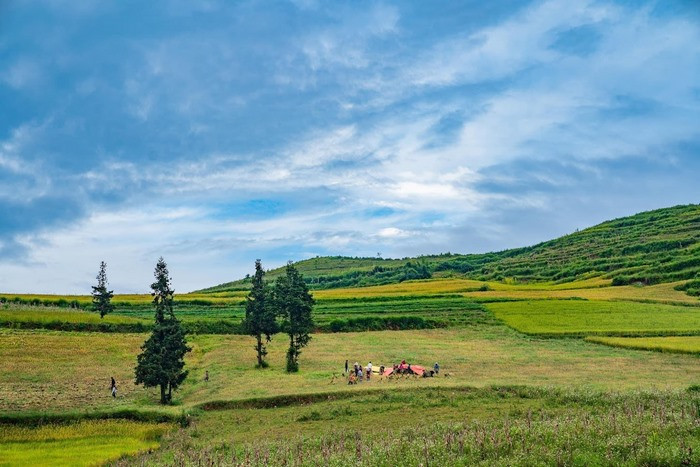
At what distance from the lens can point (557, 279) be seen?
16250 centimetres

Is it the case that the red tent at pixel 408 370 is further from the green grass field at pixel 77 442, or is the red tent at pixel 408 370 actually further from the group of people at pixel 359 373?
the green grass field at pixel 77 442

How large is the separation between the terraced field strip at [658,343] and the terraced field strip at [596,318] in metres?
3.38

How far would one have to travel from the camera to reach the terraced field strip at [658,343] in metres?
56.9

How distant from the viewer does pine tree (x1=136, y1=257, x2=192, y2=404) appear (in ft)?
145

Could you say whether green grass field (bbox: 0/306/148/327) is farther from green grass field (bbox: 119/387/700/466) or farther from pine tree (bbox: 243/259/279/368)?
green grass field (bbox: 119/387/700/466)

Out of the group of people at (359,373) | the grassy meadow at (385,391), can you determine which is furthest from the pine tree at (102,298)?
the group of people at (359,373)

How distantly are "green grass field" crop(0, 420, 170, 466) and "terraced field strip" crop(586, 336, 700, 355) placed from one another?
49031 millimetres

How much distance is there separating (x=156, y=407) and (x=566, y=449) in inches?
1159

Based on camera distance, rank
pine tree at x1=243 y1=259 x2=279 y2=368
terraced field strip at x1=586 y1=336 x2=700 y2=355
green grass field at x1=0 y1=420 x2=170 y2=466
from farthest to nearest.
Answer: pine tree at x1=243 y1=259 x2=279 y2=368 → terraced field strip at x1=586 y1=336 x2=700 y2=355 → green grass field at x1=0 y1=420 x2=170 y2=466

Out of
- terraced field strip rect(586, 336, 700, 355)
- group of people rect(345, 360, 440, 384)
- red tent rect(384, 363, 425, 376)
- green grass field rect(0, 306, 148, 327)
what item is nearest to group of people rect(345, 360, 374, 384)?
group of people rect(345, 360, 440, 384)

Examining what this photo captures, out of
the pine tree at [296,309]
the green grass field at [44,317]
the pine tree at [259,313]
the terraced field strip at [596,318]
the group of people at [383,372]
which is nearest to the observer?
the group of people at [383,372]

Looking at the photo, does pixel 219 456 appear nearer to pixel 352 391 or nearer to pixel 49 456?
pixel 49 456

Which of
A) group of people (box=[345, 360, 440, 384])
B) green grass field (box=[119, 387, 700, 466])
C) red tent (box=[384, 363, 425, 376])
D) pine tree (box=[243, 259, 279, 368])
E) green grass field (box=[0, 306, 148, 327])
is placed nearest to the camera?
green grass field (box=[119, 387, 700, 466])

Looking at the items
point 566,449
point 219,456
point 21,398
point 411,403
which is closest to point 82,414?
point 21,398
